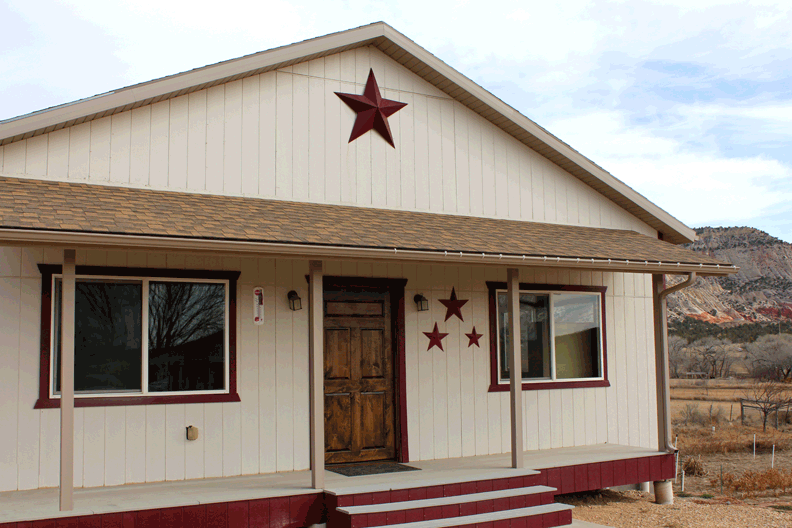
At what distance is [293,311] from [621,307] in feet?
16.2

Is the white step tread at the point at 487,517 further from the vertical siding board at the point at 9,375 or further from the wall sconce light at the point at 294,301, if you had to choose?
the vertical siding board at the point at 9,375

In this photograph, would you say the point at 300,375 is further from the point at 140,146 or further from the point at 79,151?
the point at 79,151

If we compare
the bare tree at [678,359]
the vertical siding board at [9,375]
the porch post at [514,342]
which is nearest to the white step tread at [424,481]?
the porch post at [514,342]

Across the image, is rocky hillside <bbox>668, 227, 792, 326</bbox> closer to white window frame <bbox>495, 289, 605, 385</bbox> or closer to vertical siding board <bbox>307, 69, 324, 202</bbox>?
white window frame <bbox>495, 289, 605, 385</bbox>

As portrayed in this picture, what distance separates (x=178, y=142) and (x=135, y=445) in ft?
10.6

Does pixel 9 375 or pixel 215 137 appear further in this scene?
pixel 215 137

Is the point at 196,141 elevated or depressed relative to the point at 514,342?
elevated

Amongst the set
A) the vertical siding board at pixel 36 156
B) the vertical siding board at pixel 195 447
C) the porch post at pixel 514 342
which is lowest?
the vertical siding board at pixel 195 447

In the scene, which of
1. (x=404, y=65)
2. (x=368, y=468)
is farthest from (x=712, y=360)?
(x=368, y=468)

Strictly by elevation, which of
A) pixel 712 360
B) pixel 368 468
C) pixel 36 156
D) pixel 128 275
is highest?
pixel 36 156

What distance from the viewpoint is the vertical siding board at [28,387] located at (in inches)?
284

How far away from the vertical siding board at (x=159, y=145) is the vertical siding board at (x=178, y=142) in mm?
42

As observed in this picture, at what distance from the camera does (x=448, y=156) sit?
9859mm

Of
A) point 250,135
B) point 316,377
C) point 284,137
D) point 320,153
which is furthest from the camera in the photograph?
point 320,153
